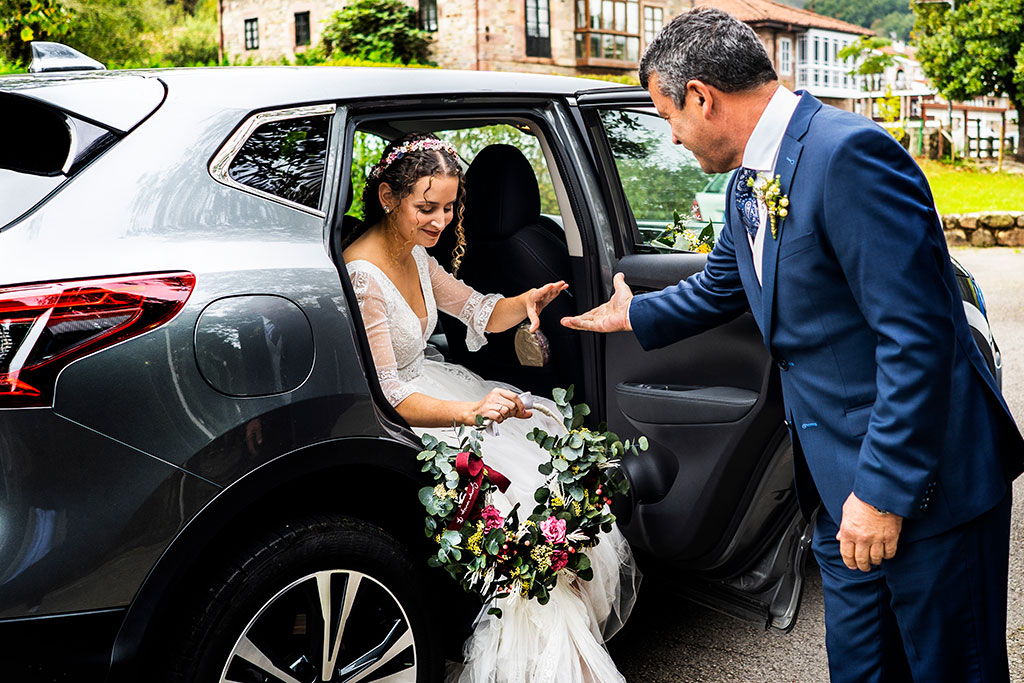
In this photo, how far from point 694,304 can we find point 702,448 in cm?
43

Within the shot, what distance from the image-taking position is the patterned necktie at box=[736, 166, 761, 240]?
6.87ft

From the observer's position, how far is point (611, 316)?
9.09 ft

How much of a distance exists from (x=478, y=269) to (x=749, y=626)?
5.00ft

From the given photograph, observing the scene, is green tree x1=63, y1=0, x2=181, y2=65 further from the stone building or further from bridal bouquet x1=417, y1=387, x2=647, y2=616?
bridal bouquet x1=417, y1=387, x2=647, y2=616

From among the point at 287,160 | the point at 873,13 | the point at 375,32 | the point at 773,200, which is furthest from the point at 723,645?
the point at 873,13

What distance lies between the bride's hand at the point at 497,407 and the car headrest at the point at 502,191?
39.3 inches

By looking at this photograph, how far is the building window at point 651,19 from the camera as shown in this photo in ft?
119

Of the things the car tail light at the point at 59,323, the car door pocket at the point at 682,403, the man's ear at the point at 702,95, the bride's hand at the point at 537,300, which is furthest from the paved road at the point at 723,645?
the car tail light at the point at 59,323

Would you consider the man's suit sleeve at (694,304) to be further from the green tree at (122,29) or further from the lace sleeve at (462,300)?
the green tree at (122,29)

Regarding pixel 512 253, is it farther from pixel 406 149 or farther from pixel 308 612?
pixel 308 612

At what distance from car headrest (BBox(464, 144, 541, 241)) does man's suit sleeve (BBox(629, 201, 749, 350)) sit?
842mm

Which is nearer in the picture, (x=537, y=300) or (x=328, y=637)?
(x=328, y=637)

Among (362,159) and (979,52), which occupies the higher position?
(979,52)

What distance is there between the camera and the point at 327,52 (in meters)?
27.5
